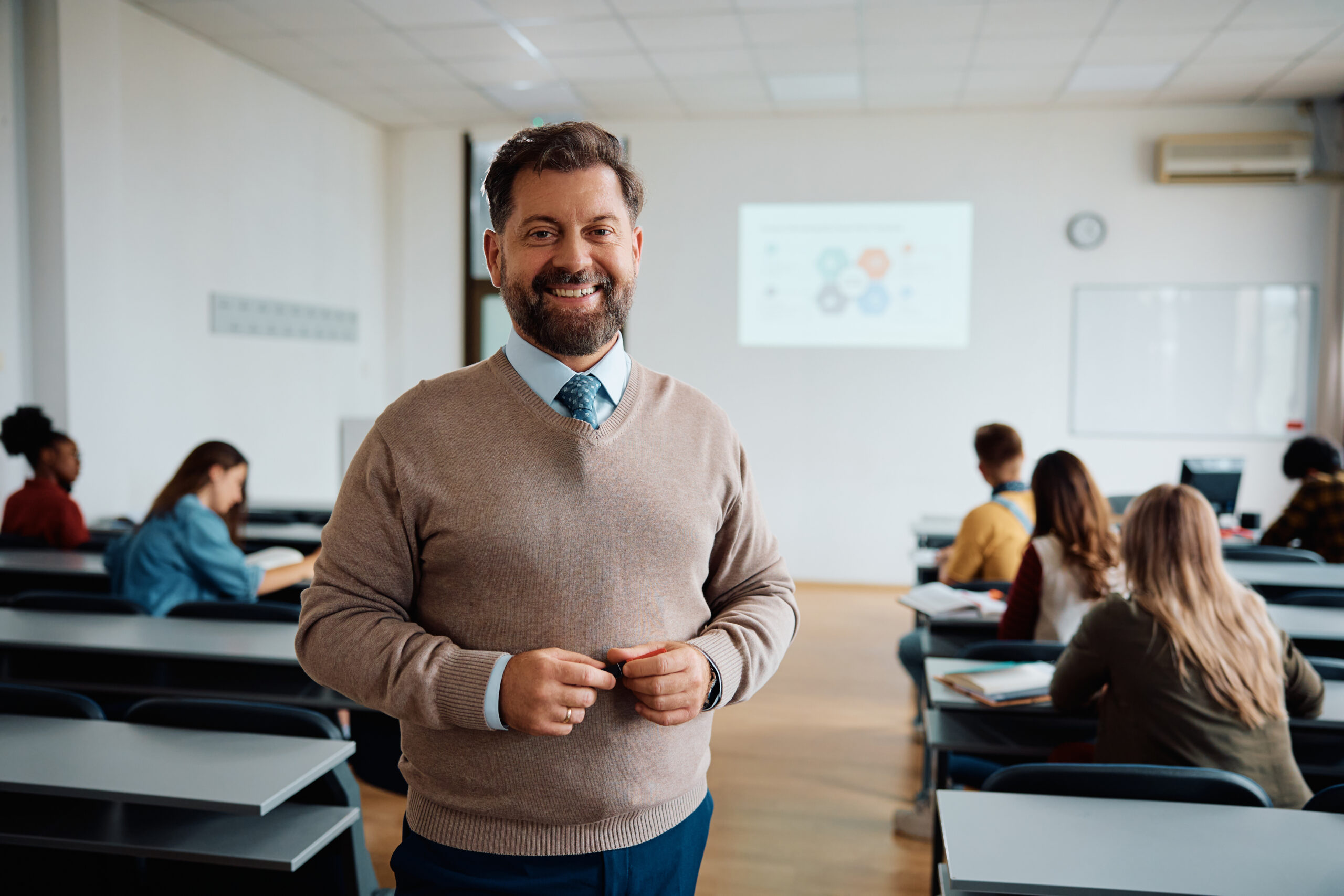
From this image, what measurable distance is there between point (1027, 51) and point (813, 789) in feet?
13.6

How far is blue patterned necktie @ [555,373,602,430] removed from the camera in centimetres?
112

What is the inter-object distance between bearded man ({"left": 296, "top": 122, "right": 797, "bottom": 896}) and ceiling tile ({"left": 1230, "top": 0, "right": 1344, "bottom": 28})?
480 centimetres

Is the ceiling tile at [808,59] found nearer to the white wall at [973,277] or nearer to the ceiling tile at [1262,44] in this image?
the white wall at [973,277]

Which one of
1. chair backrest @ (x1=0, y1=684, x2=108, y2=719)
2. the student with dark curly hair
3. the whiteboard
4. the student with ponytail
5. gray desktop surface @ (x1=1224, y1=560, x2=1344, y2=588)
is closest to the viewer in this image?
chair backrest @ (x1=0, y1=684, x2=108, y2=719)

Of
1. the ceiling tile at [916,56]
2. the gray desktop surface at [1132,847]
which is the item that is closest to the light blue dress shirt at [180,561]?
the gray desktop surface at [1132,847]

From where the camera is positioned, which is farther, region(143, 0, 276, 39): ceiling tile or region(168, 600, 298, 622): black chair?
region(143, 0, 276, 39): ceiling tile

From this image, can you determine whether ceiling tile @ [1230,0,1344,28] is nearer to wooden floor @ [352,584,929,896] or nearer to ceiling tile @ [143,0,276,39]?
wooden floor @ [352,584,929,896]

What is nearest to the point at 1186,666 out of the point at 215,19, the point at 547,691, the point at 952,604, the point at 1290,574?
the point at 952,604

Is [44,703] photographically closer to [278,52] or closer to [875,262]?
[278,52]

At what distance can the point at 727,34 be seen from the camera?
4.99 metres

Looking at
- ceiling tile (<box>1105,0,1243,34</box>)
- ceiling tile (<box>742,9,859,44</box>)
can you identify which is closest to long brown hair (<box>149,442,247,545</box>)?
ceiling tile (<box>742,9,859,44</box>)

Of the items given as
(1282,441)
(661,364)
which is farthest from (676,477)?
(1282,441)

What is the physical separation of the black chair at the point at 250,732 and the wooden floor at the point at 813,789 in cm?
74

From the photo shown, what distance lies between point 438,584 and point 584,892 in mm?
392
